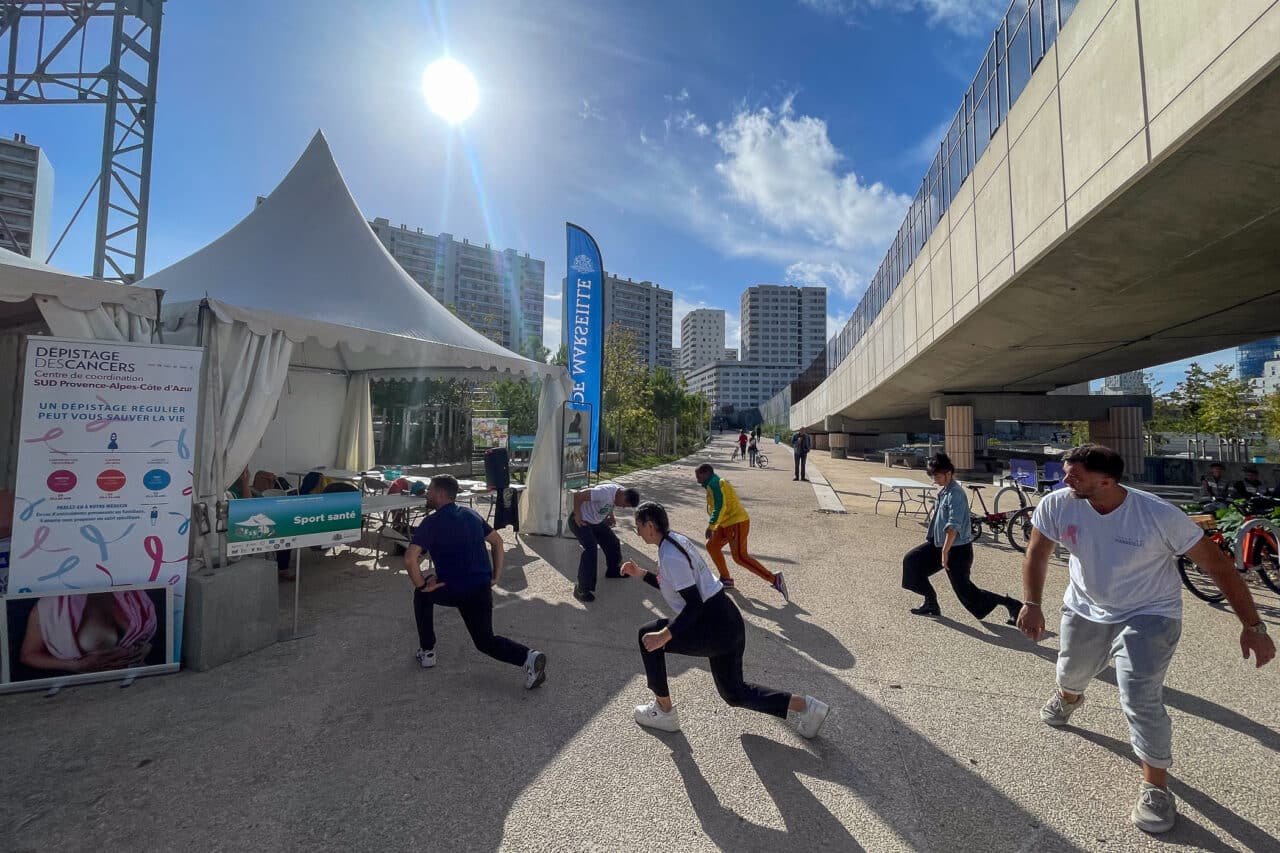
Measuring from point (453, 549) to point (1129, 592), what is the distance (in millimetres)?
3781

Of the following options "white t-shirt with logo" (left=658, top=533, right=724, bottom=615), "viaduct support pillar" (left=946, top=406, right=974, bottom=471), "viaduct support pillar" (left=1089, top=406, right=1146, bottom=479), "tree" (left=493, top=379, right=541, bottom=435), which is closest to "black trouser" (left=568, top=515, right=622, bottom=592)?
"white t-shirt with logo" (left=658, top=533, right=724, bottom=615)

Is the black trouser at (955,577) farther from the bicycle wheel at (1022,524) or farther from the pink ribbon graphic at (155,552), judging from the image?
the pink ribbon graphic at (155,552)

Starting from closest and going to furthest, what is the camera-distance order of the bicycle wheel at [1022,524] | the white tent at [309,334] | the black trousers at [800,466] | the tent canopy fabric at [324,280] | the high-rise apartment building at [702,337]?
1. the white tent at [309,334]
2. the tent canopy fabric at [324,280]
3. the bicycle wheel at [1022,524]
4. the black trousers at [800,466]
5. the high-rise apartment building at [702,337]

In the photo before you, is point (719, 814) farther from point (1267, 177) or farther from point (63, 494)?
point (1267, 177)

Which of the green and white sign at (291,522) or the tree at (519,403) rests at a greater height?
the tree at (519,403)

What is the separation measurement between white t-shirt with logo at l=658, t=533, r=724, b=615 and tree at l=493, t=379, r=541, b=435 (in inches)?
754

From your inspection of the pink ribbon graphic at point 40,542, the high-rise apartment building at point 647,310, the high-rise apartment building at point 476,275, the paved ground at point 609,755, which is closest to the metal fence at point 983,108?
the paved ground at point 609,755

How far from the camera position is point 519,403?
22.3 meters

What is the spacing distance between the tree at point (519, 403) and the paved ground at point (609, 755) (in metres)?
17.4

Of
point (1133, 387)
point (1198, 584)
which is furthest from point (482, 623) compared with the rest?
point (1133, 387)

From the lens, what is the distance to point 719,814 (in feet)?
8.09

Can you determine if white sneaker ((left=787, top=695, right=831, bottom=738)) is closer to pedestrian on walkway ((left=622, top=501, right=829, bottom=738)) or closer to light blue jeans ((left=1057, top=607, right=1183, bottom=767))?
pedestrian on walkway ((left=622, top=501, right=829, bottom=738))

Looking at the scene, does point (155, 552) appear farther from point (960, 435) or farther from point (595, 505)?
point (960, 435)

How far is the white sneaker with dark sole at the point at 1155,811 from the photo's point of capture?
2.35 m
